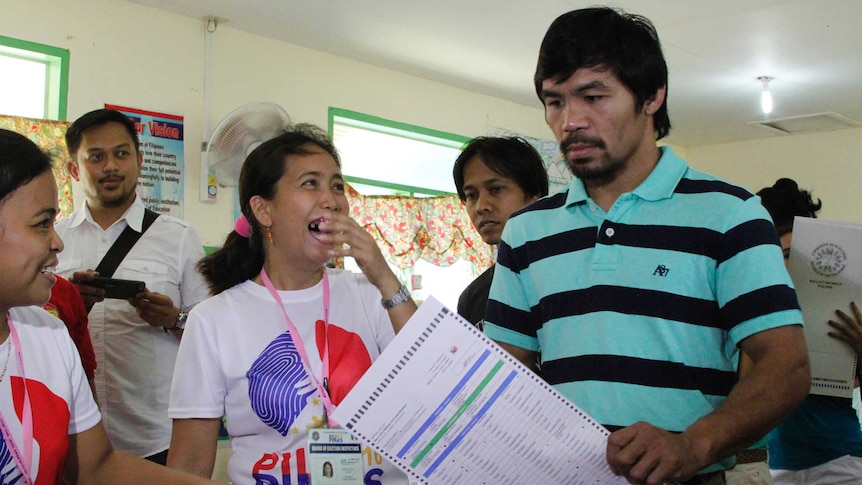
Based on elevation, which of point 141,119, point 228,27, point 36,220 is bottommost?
point 36,220

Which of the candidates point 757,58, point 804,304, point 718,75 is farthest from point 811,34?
point 804,304

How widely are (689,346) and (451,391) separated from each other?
44cm

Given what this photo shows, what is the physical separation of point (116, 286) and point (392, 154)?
14.6ft

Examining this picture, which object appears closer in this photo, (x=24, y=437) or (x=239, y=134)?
(x=24, y=437)

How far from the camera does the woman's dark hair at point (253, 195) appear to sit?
2111 millimetres

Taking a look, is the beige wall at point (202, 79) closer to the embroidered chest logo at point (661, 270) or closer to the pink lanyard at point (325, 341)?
the pink lanyard at point (325, 341)

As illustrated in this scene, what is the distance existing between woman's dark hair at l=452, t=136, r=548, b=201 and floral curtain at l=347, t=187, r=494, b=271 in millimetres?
3654

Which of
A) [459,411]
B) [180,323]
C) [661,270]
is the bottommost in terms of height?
[459,411]

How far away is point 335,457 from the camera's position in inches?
67.8

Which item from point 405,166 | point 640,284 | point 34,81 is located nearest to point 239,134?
point 34,81

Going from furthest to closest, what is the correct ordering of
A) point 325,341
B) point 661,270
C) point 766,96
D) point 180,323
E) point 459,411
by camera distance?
point 766,96 → point 180,323 → point 325,341 → point 661,270 → point 459,411

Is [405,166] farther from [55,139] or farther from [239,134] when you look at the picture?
[55,139]

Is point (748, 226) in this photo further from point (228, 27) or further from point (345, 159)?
point (345, 159)

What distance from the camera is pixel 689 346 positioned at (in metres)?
1.37
